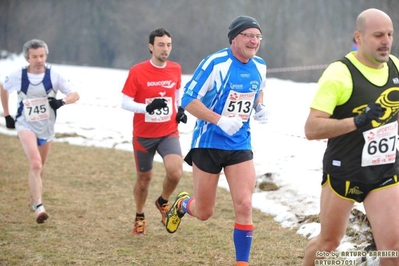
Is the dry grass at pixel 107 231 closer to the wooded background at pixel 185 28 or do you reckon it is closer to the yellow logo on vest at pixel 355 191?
the yellow logo on vest at pixel 355 191

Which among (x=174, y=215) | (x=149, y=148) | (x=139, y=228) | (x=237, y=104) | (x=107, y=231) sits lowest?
(x=107, y=231)

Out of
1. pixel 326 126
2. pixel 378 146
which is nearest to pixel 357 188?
pixel 378 146

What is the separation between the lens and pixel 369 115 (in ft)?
13.1

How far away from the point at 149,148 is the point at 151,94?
59 cm

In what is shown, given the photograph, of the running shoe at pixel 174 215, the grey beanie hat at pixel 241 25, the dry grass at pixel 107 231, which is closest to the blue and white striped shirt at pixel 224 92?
the grey beanie hat at pixel 241 25

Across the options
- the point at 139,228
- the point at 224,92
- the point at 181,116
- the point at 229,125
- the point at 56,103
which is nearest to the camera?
the point at 229,125

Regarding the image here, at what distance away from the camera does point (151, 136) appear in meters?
7.25

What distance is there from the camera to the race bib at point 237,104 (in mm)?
5449

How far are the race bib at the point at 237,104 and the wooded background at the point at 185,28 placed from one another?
461 inches

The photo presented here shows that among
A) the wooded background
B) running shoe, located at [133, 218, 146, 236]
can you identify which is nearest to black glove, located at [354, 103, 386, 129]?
running shoe, located at [133, 218, 146, 236]

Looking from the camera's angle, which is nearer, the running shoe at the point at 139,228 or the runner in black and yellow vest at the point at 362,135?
the runner in black and yellow vest at the point at 362,135

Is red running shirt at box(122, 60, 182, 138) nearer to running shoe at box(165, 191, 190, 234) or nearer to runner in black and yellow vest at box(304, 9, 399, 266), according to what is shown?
running shoe at box(165, 191, 190, 234)

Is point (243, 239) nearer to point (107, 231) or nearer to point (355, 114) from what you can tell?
point (355, 114)

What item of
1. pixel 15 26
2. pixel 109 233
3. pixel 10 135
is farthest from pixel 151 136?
pixel 15 26
